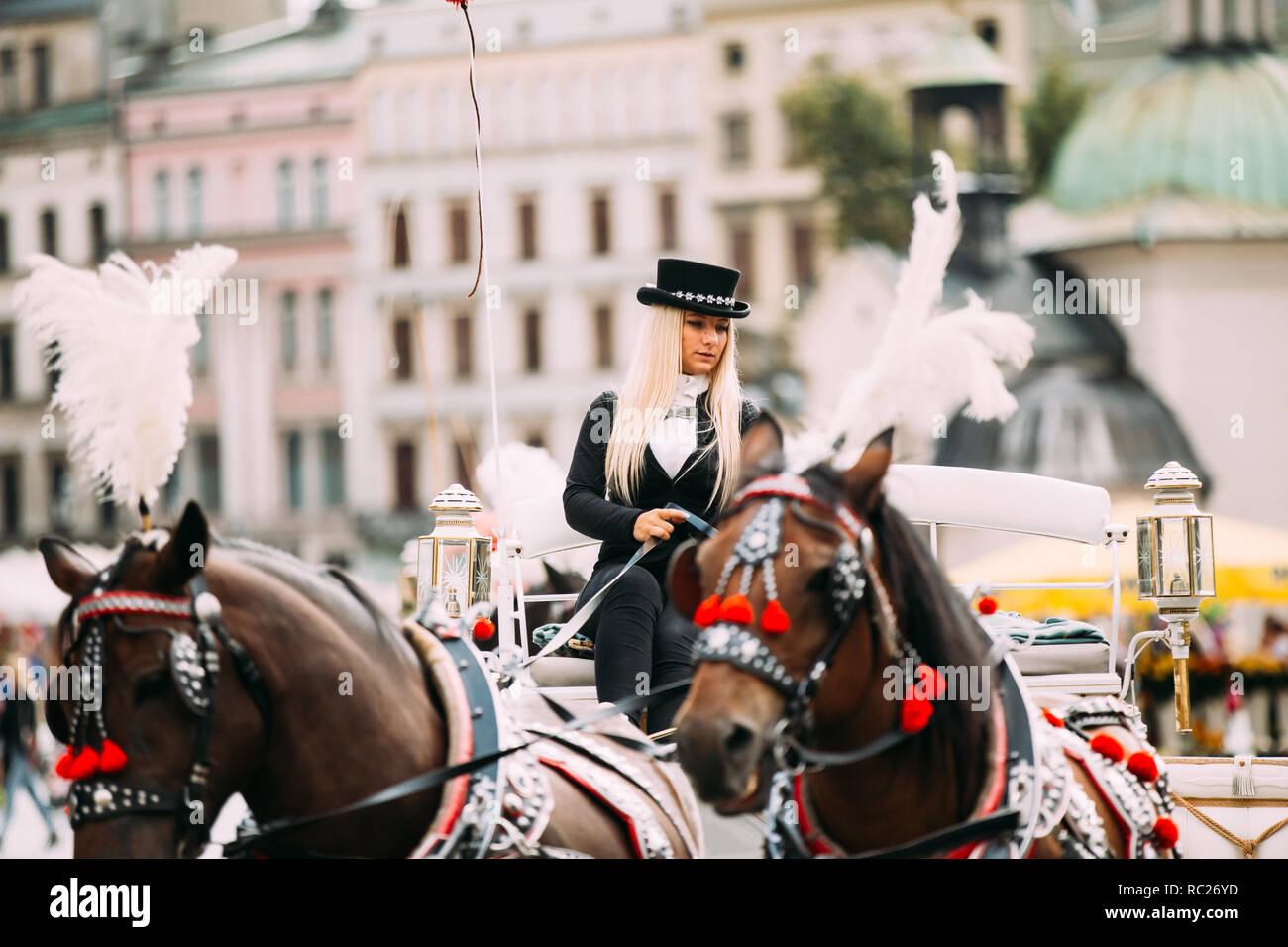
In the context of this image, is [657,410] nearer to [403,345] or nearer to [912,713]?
[912,713]

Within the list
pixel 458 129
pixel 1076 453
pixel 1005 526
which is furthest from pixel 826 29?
pixel 1005 526

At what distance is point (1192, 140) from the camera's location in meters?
42.6

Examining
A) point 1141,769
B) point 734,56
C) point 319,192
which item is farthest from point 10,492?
point 1141,769

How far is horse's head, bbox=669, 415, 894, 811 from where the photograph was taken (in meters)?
4.29

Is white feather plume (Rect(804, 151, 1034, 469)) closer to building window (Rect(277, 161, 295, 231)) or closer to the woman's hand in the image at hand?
the woman's hand

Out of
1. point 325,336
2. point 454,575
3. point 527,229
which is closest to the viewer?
point 454,575

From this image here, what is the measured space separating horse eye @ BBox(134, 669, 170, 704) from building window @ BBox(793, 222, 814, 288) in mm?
50630

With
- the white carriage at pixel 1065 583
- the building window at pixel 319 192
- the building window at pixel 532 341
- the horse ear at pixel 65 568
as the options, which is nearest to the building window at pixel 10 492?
the building window at pixel 319 192

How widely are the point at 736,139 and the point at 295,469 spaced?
1445cm

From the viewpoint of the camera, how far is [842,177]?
52.2m

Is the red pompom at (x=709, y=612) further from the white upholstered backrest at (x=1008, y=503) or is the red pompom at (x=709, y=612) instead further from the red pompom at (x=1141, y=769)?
the white upholstered backrest at (x=1008, y=503)

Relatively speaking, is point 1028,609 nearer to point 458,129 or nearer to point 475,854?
point 475,854

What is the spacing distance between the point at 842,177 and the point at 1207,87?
442 inches

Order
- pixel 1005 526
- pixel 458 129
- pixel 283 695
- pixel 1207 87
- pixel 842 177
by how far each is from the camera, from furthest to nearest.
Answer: pixel 458 129 < pixel 842 177 < pixel 1207 87 < pixel 1005 526 < pixel 283 695
